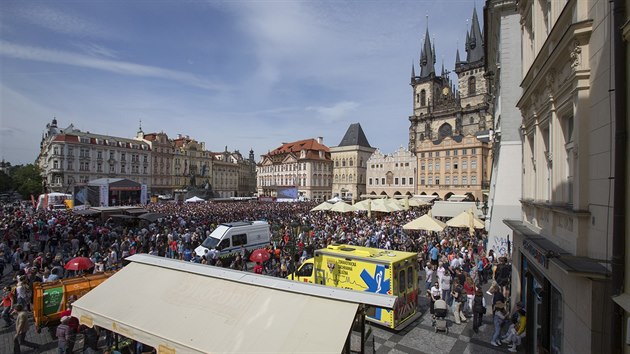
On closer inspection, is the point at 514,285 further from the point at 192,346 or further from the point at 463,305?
the point at 192,346

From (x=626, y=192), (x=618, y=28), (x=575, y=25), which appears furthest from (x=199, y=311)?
(x=575, y=25)

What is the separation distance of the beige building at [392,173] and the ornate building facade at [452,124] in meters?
2.61

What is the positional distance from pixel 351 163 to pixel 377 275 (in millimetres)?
79601

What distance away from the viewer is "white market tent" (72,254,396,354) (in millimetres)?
4191

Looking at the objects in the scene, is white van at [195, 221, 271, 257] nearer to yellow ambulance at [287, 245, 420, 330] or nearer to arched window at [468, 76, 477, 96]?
yellow ambulance at [287, 245, 420, 330]

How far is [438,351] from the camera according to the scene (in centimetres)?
900

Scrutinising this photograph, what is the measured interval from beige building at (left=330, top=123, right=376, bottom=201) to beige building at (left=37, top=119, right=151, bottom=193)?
49975 millimetres

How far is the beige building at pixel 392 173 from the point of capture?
73.6 meters

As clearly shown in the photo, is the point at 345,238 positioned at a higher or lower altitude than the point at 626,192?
lower

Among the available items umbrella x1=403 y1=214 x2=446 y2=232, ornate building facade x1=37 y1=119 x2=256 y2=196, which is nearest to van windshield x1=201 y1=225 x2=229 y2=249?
umbrella x1=403 y1=214 x2=446 y2=232

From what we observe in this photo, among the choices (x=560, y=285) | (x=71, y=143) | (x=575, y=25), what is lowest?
(x=560, y=285)

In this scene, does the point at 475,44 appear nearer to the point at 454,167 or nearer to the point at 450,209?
the point at 454,167

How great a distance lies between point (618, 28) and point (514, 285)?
8889 millimetres

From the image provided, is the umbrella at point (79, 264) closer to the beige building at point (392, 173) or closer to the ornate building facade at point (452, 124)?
the ornate building facade at point (452, 124)
